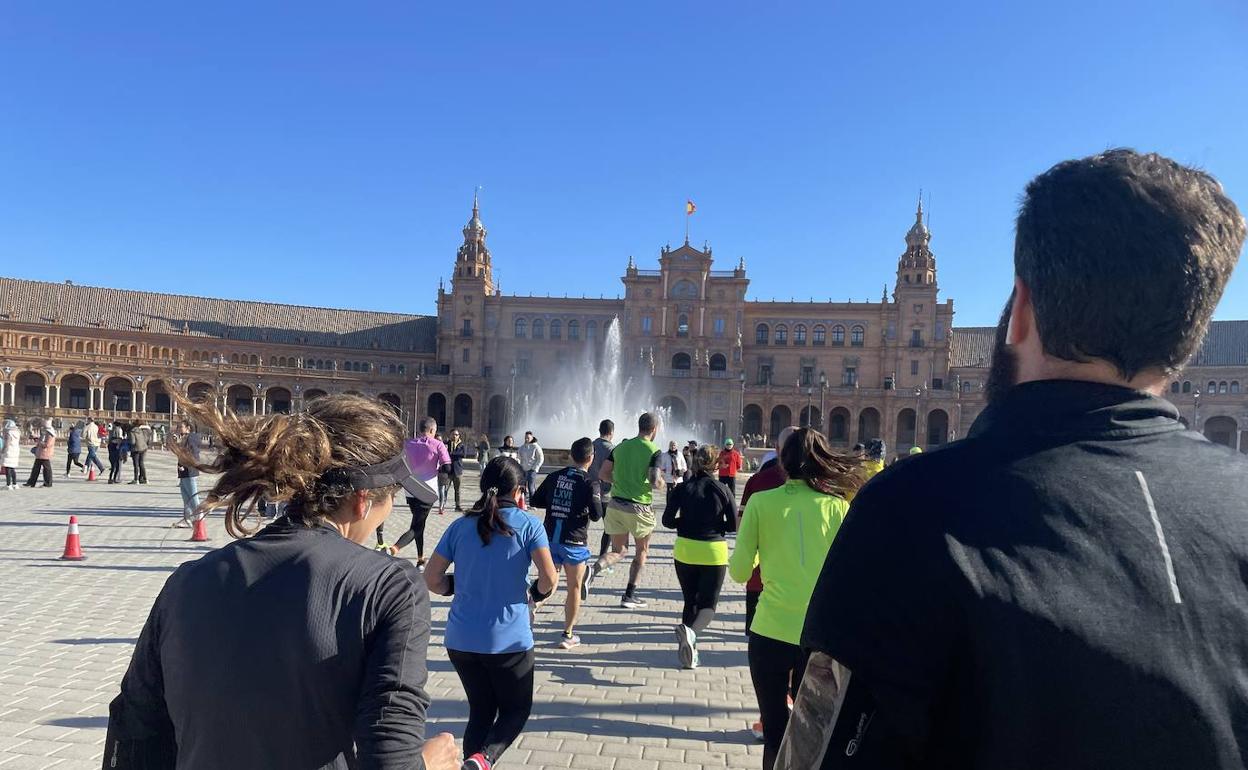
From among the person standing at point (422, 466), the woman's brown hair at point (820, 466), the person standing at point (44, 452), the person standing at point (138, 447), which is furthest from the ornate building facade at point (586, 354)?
the woman's brown hair at point (820, 466)

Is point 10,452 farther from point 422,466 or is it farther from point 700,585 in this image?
point 700,585

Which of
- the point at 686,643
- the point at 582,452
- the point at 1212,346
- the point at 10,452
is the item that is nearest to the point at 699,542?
the point at 686,643

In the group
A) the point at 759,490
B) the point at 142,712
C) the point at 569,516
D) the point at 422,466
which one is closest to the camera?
the point at 142,712

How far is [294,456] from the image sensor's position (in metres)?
1.88

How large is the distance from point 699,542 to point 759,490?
759mm

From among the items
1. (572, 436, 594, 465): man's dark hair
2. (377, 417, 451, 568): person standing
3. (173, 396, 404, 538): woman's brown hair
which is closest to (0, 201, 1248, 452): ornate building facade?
(377, 417, 451, 568): person standing

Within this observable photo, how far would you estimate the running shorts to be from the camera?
812 cm

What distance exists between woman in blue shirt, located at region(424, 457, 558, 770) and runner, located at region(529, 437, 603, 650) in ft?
7.54

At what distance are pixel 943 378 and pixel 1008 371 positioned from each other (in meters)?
64.9

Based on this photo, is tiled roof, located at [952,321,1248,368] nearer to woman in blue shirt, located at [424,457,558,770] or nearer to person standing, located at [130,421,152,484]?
person standing, located at [130,421,152,484]

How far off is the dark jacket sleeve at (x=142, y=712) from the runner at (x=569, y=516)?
4645 mm

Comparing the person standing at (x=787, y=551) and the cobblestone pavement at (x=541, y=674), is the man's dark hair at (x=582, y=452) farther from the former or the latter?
the person standing at (x=787, y=551)

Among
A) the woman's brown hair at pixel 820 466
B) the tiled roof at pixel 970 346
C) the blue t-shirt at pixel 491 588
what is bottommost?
the blue t-shirt at pixel 491 588

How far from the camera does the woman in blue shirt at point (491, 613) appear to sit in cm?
388
